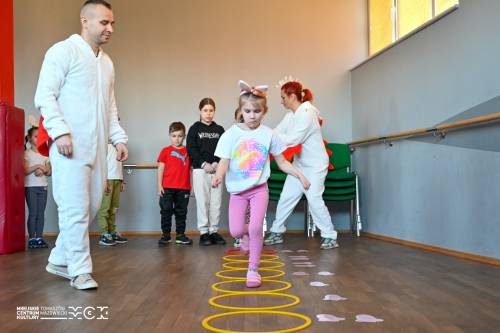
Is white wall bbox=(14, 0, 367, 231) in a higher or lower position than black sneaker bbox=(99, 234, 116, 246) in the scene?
higher

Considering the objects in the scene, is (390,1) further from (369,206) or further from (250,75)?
(369,206)

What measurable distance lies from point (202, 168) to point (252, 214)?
2.32 metres

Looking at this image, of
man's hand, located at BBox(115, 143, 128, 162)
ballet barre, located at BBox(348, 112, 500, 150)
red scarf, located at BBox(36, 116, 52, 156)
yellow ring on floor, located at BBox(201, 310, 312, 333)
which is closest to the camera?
yellow ring on floor, located at BBox(201, 310, 312, 333)

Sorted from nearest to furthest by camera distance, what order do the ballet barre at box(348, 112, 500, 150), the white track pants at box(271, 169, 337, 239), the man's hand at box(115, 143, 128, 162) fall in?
the man's hand at box(115, 143, 128, 162)
the ballet barre at box(348, 112, 500, 150)
the white track pants at box(271, 169, 337, 239)

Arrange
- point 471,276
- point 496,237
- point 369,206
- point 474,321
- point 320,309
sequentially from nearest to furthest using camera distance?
point 474,321 → point 320,309 → point 471,276 → point 496,237 → point 369,206

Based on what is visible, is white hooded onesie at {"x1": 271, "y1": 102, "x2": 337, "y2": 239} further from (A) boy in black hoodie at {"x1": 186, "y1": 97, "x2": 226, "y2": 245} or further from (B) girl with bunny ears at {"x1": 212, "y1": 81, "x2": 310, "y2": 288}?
(B) girl with bunny ears at {"x1": 212, "y1": 81, "x2": 310, "y2": 288}

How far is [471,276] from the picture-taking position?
3623 millimetres

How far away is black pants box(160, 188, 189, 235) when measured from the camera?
237 inches

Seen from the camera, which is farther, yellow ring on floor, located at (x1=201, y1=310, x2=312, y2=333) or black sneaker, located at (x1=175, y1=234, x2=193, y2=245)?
black sneaker, located at (x1=175, y1=234, x2=193, y2=245)

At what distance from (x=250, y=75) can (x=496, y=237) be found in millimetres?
4207

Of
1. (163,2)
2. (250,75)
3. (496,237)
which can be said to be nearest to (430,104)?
(496,237)

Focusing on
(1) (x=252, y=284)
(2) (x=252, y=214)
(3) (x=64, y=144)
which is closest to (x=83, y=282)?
(3) (x=64, y=144)

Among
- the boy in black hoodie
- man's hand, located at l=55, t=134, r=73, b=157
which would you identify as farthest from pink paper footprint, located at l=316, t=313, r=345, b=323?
the boy in black hoodie

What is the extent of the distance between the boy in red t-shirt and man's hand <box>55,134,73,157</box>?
9.50 feet
